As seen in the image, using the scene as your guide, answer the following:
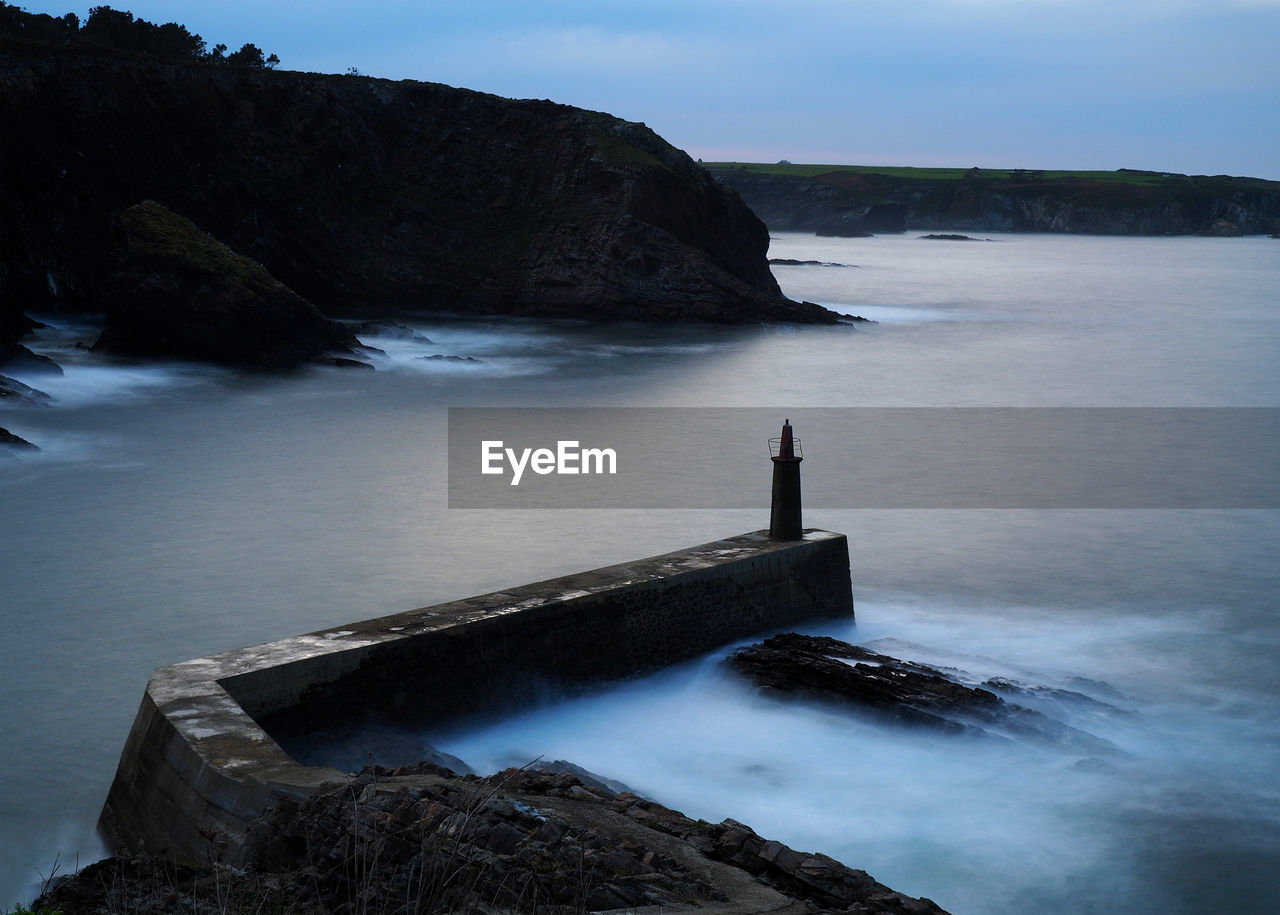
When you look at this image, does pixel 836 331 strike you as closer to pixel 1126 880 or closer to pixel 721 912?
pixel 1126 880

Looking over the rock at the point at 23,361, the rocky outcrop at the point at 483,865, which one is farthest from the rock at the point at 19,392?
the rocky outcrop at the point at 483,865

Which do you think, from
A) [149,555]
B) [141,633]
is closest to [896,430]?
[149,555]

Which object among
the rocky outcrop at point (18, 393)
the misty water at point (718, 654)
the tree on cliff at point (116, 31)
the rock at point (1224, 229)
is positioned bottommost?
the misty water at point (718, 654)

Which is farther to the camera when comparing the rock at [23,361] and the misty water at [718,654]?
the rock at [23,361]

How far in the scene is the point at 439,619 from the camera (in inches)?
393

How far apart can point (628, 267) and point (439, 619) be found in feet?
111

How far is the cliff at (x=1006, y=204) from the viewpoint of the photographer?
149500mm

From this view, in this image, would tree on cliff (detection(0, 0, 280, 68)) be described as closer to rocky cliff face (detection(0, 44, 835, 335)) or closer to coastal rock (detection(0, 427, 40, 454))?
rocky cliff face (detection(0, 44, 835, 335))

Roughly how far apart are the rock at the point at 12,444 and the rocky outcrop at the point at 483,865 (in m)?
15.7

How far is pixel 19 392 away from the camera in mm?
24828

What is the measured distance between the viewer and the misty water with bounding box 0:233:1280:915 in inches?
350
